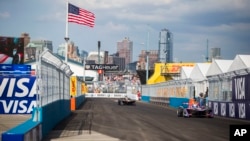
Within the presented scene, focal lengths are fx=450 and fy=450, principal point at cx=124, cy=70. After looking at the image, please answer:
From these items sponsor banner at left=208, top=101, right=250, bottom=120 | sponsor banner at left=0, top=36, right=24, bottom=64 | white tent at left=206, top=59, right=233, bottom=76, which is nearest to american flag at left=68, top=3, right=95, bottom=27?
sponsor banner at left=208, top=101, right=250, bottom=120

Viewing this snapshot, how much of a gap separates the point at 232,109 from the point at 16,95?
13.9 m

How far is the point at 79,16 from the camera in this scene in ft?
116

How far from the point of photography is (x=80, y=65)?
127 metres

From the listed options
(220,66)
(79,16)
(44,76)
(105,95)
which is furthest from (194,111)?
(105,95)

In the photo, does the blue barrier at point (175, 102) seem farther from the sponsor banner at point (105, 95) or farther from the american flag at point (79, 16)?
the sponsor banner at point (105, 95)

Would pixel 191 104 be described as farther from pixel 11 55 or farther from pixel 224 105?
pixel 11 55

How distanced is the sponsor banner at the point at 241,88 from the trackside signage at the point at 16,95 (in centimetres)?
1284

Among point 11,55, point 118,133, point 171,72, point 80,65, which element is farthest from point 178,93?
point 80,65

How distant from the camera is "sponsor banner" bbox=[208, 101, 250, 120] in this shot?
26250mm

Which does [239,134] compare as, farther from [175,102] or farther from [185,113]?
[175,102]

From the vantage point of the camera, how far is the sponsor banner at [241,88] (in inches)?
1053

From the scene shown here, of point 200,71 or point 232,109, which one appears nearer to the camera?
point 232,109

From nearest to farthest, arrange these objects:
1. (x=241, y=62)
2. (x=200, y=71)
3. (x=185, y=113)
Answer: (x=185, y=113) → (x=241, y=62) → (x=200, y=71)

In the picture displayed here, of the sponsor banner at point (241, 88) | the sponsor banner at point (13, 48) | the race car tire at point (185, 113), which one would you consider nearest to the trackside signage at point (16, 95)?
the race car tire at point (185, 113)
